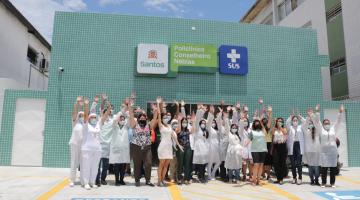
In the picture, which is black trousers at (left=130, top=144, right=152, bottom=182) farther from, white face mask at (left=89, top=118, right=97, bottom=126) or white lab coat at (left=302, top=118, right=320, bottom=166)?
white lab coat at (left=302, top=118, right=320, bottom=166)

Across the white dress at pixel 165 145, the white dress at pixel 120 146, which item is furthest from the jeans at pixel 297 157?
the white dress at pixel 120 146

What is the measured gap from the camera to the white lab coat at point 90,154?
664 cm

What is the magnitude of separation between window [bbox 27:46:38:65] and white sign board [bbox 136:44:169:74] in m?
10.8

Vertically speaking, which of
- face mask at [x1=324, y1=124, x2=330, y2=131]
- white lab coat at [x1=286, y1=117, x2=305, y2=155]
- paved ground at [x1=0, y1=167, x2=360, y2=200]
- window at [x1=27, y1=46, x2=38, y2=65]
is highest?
window at [x1=27, y1=46, x2=38, y2=65]

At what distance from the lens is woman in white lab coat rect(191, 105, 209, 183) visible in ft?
24.7

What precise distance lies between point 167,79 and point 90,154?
192 inches

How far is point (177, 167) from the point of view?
7.44 metres

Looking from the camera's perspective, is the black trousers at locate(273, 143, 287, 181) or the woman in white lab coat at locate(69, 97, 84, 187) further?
the black trousers at locate(273, 143, 287, 181)

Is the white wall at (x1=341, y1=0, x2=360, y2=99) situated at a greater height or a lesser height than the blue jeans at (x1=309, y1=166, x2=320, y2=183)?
greater

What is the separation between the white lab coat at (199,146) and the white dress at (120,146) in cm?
162

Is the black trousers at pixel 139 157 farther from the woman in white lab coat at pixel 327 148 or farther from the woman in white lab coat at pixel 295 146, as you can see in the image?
the woman in white lab coat at pixel 327 148

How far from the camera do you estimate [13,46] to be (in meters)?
16.0

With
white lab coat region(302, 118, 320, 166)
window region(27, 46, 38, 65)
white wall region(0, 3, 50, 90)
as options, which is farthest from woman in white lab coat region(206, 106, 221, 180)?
window region(27, 46, 38, 65)

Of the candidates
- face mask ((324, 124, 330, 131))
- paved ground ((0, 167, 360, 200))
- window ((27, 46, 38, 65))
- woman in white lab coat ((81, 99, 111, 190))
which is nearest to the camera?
paved ground ((0, 167, 360, 200))
